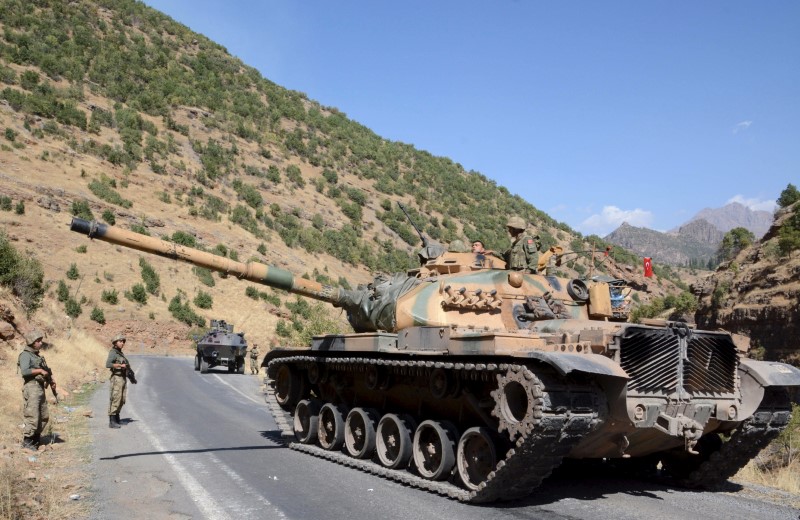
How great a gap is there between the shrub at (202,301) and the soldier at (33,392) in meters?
30.3

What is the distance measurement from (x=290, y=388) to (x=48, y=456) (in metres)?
4.16

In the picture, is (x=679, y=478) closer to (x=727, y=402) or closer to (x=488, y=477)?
(x=727, y=402)

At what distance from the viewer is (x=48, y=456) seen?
980 centimetres

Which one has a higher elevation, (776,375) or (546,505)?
(776,375)

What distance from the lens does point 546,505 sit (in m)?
7.87

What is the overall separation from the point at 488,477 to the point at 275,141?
181 ft

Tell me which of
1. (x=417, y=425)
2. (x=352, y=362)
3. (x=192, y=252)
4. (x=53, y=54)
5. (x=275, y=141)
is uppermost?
(x=53, y=54)

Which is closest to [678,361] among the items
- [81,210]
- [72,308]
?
[72,308]

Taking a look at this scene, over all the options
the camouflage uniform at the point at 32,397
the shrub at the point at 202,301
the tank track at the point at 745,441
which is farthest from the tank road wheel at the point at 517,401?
the shrub at the point at 202,301

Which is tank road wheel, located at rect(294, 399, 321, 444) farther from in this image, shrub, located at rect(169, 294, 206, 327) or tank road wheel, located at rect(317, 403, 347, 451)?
shrub, located at rect(169, 294, 206, 327)

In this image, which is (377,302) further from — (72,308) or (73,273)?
(73,273)

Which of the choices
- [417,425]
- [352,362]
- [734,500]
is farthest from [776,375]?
[352,362]

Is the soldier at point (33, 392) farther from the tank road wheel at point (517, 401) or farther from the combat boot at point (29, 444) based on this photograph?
the tank road wheel at point (517, 401)

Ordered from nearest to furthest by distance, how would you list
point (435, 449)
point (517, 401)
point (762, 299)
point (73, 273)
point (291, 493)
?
point (517, 401), point (291, 493), point (435, 449), point (762, 299), point (73, 273)
